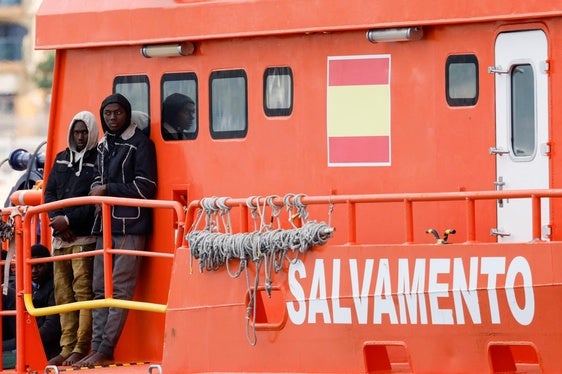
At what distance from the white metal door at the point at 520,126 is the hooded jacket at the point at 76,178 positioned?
3.23 meters

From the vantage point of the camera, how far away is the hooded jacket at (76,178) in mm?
11688

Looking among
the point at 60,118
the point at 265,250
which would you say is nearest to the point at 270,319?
the point at 265,250

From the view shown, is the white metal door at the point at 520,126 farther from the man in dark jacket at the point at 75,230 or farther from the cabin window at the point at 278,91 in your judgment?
the man in dark jacket at the point at 75,230

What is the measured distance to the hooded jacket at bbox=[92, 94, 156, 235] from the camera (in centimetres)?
1141

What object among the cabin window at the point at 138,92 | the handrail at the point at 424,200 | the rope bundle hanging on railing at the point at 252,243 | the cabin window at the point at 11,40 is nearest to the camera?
the handrail at the point at 424,200

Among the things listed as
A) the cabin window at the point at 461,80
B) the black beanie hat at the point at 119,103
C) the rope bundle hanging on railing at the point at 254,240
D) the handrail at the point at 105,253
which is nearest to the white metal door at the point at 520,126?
the cabin window at the point at 461,80

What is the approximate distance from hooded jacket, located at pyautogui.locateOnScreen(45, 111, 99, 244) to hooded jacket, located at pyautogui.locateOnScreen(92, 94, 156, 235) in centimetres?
15

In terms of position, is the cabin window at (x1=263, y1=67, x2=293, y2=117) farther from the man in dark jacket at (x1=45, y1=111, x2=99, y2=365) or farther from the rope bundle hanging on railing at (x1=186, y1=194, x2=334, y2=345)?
the man in dark jacket at (x1=45, y1=111, x2=99, y2=365)

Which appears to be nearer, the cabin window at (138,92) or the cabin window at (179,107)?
the cabin window at (179,107)

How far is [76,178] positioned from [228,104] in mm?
1355

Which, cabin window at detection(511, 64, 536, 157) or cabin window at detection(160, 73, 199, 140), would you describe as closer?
cabin window at detection(511, 64, 536, 157)

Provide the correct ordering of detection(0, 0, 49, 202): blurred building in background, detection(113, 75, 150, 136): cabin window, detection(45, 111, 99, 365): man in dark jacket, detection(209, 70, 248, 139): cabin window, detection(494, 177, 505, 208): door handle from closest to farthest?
detection(494, 177, 505, 208): door handle → detection(209, 70, 248, 139): cabin window → detection(45, 111, 99, 365): man in dark jacket → detection(113, 75, 150, 136): cabin window → detection(0, 0, 49, 202): blurred building in background

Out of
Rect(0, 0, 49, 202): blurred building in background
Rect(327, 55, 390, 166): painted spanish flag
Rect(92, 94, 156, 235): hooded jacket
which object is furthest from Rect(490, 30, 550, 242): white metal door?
Rect(0, 0, 49, 202): blurred building in background

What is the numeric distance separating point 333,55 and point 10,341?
13.7 feet
